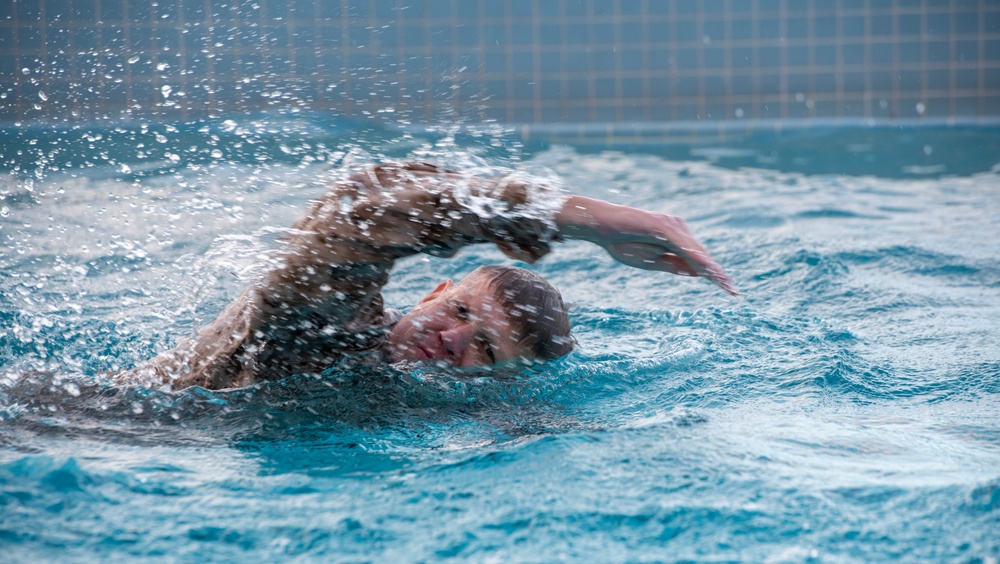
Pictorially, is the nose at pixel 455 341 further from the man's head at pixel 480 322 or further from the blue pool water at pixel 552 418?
the blue pool water at pixel 552 418

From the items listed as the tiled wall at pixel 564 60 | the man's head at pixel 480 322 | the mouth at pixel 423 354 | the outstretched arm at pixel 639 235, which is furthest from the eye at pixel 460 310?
the tiled wall at pixel 564 60

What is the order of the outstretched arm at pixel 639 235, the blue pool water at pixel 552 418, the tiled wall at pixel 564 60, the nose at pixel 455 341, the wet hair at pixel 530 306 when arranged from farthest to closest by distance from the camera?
the tiled wall at pixel 564 60
the wet hair at pixel 530 306
the nose at pixel 455 341
the outstretched arm at pixel 639 235
the blue pool water at pixel 552 418

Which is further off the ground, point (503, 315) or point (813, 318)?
point (503, 315)

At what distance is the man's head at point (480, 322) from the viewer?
259 cm

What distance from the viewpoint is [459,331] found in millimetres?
2574

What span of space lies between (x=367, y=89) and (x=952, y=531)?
300 inches

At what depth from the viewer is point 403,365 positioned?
2.67 meters

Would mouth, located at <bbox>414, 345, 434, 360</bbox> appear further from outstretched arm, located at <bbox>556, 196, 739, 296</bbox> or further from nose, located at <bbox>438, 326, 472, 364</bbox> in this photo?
outstretched arm, located at <bbox>556, 196, 739, 296</bbox>

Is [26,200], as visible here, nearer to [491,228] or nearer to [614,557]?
[491,228]

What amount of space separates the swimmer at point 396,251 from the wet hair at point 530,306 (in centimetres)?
8

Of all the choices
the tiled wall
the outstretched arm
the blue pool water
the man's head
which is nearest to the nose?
the man's head

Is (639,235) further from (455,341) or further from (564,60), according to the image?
(564,60)

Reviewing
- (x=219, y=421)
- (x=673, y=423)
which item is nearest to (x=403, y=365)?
(x=219, y=421)

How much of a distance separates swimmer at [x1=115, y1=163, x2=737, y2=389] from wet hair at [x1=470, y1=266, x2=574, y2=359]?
0.28 feet
